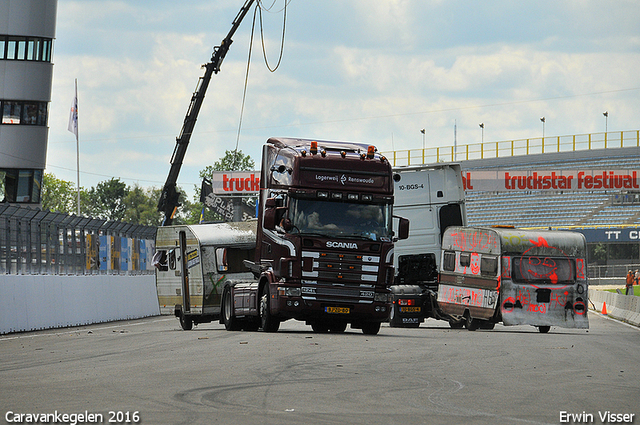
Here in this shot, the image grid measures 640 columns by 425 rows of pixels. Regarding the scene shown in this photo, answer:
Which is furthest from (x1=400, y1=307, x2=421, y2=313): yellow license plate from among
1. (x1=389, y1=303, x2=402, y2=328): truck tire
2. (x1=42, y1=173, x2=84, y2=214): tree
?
(x1=42, y1=173, x2=84, y2=214): tree

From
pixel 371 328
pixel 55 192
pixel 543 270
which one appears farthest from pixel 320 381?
pixel 55 192

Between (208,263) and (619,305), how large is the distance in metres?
17.0

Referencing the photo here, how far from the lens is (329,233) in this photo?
1959 cm

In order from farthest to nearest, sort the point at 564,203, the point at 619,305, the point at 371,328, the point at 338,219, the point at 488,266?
1. the point at 564,203
2. the point at 619,305
3. the point at 488,266
4. the point at 371,328
5. the point at 338,219

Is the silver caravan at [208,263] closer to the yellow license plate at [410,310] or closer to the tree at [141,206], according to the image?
the yellow license plate at [410,310]

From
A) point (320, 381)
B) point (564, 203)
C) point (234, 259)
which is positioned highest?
point (564, 203)

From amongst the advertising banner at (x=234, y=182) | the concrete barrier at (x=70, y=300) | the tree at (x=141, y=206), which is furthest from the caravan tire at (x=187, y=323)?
the tree at (x=141, y=206)

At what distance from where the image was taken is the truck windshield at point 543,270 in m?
23.4

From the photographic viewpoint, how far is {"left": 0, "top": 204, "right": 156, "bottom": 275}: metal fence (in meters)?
24.3

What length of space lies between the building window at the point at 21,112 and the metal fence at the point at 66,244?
23841 millimetres

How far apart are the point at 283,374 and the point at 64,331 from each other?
14.2 metres

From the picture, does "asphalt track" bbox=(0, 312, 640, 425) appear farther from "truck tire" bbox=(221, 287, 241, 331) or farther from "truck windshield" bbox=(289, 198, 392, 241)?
"truck tire" bbox=(221, 287, 241, 331)

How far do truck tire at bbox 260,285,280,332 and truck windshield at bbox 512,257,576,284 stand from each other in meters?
6.27

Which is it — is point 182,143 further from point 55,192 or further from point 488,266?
point 55,192
